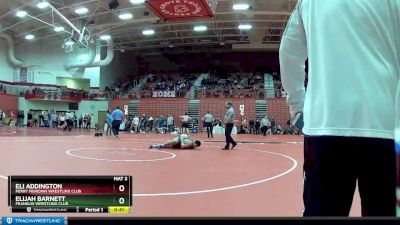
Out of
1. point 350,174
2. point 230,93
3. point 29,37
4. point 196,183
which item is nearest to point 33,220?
point 350,174

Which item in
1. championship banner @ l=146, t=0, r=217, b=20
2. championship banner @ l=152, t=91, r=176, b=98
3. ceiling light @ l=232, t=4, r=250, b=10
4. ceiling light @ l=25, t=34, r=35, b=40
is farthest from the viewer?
championship banner @ l=152, t=91, r=176, b=98

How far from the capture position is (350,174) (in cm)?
132

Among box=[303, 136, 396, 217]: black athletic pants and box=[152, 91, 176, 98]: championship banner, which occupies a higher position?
Answer: box=[152, 91, 176, 98]: championship banner

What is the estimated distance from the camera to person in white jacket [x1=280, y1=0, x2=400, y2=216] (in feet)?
4.24

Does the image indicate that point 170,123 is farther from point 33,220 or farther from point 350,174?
point 33,220

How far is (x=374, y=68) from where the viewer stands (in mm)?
1306

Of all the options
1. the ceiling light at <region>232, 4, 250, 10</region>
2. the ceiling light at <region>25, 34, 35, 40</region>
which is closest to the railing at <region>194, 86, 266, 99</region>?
the ceiling light at <region>232, 4, 250, 10</region>

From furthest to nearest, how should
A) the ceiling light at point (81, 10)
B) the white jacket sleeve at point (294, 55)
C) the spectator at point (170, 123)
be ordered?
the spectator at point (170, 123), the ceiling light at point (81, 10), the white jacket sleeve at point (294, 55)

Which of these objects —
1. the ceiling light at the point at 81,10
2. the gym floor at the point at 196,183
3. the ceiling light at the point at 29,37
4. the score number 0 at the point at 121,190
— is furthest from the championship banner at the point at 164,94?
the score number 0 at the point at 121,190
